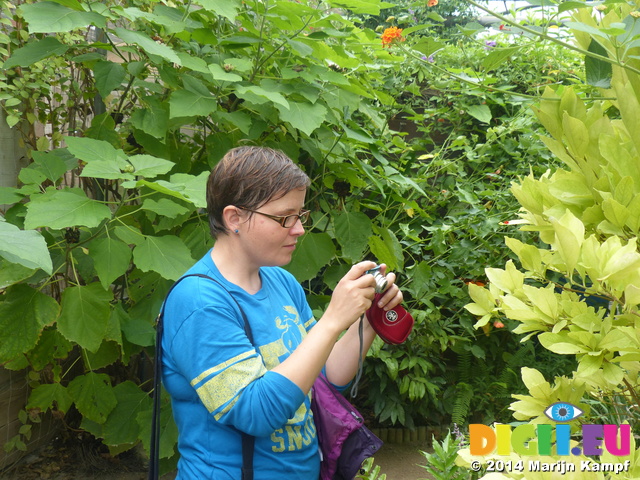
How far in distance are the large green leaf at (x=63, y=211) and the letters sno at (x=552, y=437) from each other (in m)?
1.25

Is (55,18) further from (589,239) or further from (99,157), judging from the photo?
(589,239)

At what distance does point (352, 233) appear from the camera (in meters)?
2.76

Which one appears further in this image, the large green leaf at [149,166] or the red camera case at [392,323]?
the large green leaf at [149,166]

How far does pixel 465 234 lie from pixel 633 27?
2.69 m

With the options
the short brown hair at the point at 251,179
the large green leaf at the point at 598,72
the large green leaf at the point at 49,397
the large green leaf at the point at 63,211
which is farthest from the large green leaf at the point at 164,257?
the large green leaf at the point at 598,72

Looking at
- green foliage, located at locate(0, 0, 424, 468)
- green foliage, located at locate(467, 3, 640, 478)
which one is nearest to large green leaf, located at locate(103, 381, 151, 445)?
green foliage, located at locate(0, 0, 424, 468)

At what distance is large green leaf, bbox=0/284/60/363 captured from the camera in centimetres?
216

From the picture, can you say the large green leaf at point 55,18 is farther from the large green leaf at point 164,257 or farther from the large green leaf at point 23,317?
the large green leaf at point 23,317

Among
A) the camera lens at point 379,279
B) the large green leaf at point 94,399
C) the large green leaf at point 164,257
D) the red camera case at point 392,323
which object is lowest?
the large green leaf at point 94,399

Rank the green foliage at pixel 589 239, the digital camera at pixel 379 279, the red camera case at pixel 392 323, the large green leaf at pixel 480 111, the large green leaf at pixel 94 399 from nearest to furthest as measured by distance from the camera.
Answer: the green foliage at pixel 589 239, the digital camera at pixel 379 279, the red camera case at pixel 392 323, the large green leaf at pixel 94 399, the large green leaf at pixel 480 111

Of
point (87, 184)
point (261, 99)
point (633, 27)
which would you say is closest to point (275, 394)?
point (633, 27)

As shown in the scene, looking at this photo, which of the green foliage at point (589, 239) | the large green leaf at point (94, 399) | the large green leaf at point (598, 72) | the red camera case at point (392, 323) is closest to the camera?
the green foliage at point (589, 239)

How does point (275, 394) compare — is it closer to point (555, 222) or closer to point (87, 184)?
point (555, 222)

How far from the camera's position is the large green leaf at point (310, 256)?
8.57ft
